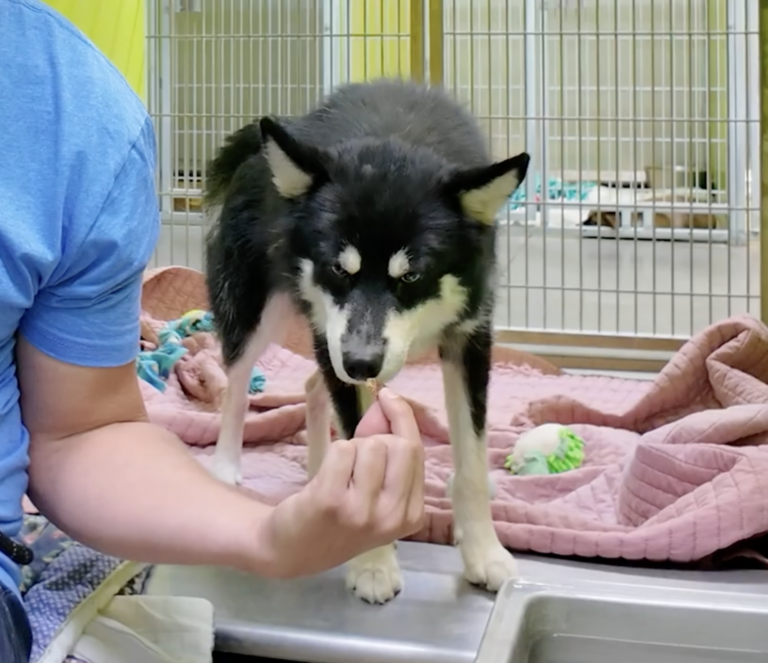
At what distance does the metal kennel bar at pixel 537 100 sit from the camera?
2.55 meters

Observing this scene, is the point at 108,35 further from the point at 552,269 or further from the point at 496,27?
the point at 552,269

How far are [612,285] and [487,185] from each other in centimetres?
241

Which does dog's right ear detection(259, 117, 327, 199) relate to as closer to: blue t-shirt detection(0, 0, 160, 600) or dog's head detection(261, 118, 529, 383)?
dog's head detection(261, 118, 529, 383)

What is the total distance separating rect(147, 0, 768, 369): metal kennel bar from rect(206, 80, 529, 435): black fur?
953 mm

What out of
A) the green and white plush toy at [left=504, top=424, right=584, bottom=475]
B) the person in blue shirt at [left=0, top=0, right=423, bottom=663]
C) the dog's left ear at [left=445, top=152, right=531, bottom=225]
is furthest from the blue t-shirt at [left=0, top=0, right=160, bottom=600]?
the green and white plush toy at [left=504, top=424, right=584, bottom=475]

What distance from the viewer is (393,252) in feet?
3.86

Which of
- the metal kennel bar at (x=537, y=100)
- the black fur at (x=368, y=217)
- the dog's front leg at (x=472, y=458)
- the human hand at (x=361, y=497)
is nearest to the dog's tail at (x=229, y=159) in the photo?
the black fur at (x=368, y=217)

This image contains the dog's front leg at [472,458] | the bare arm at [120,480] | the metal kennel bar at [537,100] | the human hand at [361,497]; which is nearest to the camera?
the human hand at [361,497]

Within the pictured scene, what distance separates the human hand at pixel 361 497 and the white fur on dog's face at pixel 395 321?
1.60ft

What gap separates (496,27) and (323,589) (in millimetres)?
2057

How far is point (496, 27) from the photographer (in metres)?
2.85

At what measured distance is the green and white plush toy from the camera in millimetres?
1685

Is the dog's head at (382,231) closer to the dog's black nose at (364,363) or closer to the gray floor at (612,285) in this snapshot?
the dog's black nose at (364,363)

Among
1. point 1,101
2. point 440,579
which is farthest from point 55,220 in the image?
point 440,579
